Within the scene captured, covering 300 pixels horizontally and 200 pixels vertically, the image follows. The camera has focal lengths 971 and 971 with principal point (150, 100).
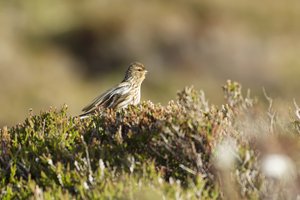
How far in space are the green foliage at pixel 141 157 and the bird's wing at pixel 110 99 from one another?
6.86 feet

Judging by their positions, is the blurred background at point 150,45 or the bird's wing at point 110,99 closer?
the bird's wing at point 110,99

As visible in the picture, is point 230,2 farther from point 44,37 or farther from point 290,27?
point 44,37

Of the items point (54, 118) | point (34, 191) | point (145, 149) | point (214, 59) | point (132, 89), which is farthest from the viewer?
point (214, 59)

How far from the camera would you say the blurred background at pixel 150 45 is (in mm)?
36000

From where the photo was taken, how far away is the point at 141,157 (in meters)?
7.83

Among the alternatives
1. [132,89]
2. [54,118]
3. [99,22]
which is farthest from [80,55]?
[54,118]

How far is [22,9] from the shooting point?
136 feet

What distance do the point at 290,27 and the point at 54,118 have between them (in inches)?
1309

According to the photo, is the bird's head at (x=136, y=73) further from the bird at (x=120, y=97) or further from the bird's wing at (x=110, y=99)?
the bird's wing at (x=110, y=99)

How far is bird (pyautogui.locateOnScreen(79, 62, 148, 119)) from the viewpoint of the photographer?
11.0 m

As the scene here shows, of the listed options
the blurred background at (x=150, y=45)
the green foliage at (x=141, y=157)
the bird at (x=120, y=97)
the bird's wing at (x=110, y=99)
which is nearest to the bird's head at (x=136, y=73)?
the bird at (x=120, y=97)

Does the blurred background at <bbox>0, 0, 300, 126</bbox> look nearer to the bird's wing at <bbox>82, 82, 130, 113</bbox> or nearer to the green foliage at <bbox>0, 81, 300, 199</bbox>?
the bird's wing at <bbox>82, 82, 130, 113</bbox>

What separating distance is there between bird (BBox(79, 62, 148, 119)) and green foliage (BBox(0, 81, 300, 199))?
2.00 m

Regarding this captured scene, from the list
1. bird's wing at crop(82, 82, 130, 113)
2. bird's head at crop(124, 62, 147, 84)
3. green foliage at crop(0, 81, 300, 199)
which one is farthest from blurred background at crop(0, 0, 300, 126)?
green foliage at crop(0, 81, 300, 199)
